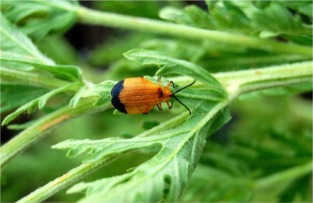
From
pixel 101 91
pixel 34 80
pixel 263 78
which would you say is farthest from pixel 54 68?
pixel 263 78

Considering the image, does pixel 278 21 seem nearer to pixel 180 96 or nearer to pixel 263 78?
pixel 263 78

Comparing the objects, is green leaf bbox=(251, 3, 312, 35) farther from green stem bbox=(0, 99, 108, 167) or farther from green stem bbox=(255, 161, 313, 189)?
green stem bbox=(255, 161, 313, 189)

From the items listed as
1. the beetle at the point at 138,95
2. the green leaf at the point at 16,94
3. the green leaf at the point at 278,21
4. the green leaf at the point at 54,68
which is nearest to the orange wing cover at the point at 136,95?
the beetle at the point at 138,95

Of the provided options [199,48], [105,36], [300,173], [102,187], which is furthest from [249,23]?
[105,36]

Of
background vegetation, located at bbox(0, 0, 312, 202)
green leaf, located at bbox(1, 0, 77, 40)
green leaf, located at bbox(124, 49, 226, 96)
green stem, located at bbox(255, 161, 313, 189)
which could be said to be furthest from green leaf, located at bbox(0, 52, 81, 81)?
green stem, located at bbox(255, 161, 313, 189)

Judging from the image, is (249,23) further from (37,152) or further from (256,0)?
(37,152)

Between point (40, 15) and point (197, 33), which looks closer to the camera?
point (197, 33)
